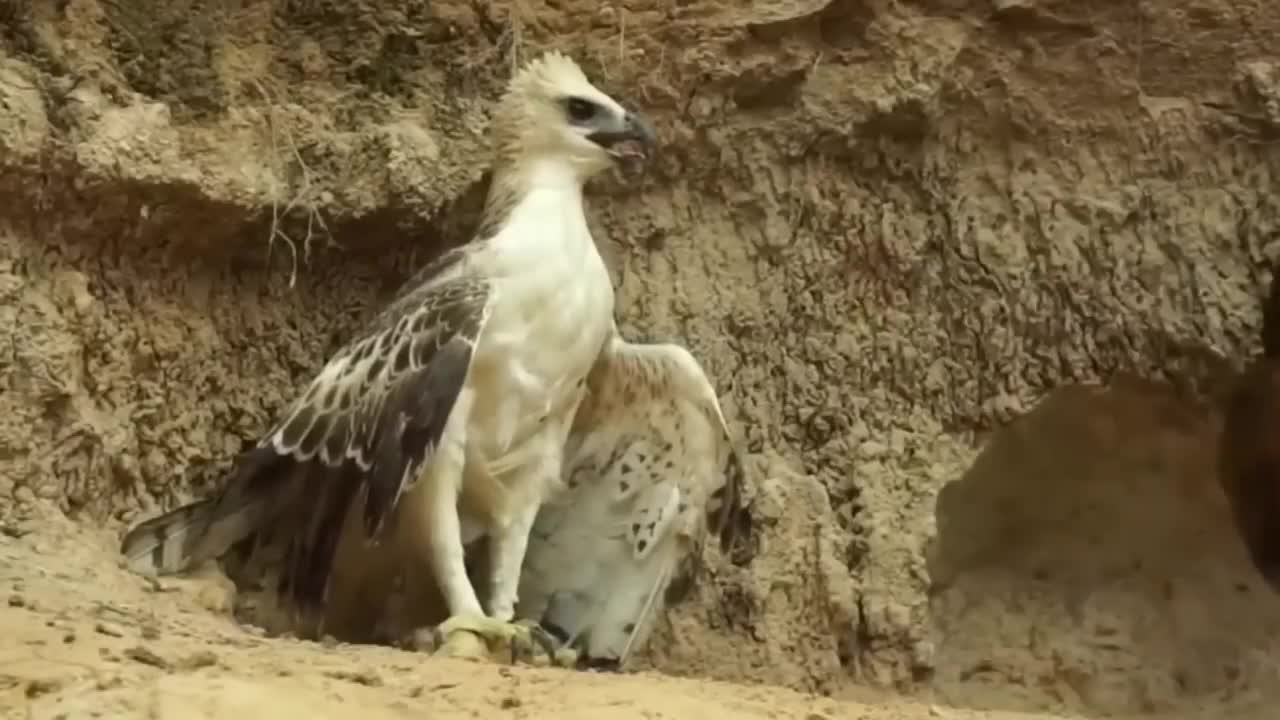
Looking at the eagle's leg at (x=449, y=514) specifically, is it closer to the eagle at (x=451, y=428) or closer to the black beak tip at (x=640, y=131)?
the eagle at (x=451, y=428)

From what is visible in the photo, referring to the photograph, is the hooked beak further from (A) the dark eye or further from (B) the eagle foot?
(B) the eagle foot

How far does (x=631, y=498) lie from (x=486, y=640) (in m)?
0.43

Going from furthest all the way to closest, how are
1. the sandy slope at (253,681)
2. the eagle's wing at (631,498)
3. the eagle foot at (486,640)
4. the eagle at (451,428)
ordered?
the eagle's wing at (631,498)
the eagle at (451,428)
the eagle foot at (486,640)
the sandy slope at (253,681)

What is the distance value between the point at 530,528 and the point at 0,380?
67 centimetres

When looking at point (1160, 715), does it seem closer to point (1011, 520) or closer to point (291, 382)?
point (1011, 520)

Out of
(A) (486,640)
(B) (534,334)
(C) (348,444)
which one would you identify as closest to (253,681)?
(A) (486,640)

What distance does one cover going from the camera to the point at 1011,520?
2.78 m

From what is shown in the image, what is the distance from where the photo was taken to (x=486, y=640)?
194 cm

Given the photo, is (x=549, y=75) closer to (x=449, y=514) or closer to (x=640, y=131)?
(x=640, y=131)

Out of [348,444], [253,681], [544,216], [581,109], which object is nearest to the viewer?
[253,681]

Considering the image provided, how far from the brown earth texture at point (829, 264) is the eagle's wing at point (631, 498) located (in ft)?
0.41

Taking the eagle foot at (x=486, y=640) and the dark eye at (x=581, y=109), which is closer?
the eagle foot at (x=486, y=640)

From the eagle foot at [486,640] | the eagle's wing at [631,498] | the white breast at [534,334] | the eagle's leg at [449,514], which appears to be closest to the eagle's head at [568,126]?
the white breast at [534,334]

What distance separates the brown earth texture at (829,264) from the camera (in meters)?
2.34
